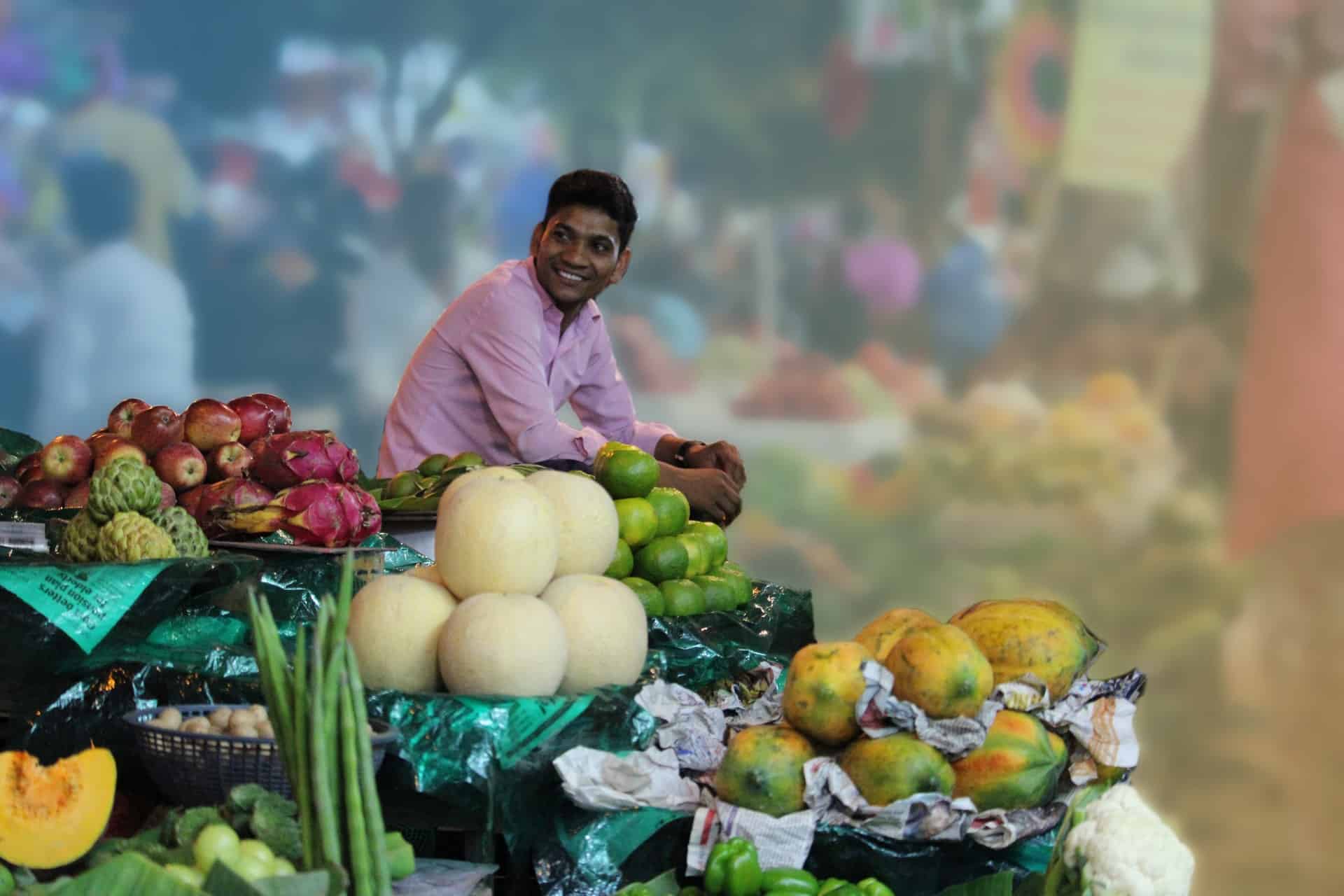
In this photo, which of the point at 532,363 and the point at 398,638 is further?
the point at 532,363

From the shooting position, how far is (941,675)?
6.59 ft

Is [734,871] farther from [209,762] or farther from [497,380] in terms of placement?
[497,380]

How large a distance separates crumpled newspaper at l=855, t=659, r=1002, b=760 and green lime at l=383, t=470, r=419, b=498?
152 cm

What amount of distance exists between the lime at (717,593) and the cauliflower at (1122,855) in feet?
4.16

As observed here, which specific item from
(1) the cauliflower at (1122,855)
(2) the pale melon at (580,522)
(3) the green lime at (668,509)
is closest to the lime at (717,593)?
(3) the green lime at (668,509)

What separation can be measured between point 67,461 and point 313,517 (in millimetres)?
780

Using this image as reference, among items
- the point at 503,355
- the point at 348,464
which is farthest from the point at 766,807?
the point at 503,355

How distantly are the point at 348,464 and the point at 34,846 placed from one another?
148 cm

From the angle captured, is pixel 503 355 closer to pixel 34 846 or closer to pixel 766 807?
pixel 766 807

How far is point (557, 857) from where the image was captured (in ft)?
6.56

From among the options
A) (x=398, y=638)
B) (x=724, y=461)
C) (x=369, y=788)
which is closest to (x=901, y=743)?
(x=398, y=638)

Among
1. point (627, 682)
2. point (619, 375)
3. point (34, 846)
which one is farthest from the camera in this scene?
point (619, 375)

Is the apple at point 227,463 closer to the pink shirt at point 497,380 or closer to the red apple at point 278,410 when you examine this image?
the red apple at point 278,410

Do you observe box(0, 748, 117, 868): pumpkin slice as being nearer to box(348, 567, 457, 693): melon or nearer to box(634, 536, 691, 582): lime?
box(348, 567, 457, 693): melon
